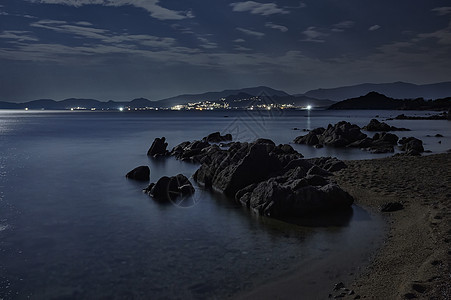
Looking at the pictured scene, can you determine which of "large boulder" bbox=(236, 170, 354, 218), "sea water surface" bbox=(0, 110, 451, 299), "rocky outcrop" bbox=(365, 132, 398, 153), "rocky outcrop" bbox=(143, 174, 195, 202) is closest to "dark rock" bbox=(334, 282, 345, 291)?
"sea water surface" bbox=(0, 110, 451, 299)

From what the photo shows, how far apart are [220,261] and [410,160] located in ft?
72.6

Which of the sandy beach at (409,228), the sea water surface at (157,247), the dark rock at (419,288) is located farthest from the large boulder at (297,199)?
the dark rock at (419,288)

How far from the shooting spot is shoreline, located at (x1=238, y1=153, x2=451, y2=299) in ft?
29.7

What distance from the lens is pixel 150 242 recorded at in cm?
1429

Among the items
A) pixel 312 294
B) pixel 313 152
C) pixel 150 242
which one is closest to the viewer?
pixel 312 294

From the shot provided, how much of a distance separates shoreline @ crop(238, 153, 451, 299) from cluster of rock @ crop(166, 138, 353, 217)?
1.93 meters

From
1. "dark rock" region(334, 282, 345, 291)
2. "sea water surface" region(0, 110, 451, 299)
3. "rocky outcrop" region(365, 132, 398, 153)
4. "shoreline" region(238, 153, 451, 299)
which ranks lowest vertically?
"sea water surface" region(0, 110, 451, 299)

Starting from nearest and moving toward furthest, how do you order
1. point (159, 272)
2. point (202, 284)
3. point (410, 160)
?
1. point (202, 284)
2. point (159, 272)
3. point (410, 160)

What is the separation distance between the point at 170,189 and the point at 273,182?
6.86 metres

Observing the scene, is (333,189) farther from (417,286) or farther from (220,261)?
(417,286)

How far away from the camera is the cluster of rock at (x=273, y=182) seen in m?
16.5

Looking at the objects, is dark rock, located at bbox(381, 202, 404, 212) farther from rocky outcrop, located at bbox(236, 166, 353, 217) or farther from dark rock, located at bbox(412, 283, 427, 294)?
dark rock, located at bbox(412, 283, 427, 294)

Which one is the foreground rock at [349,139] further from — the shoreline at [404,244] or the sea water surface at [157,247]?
the sea water surface at [157,247]

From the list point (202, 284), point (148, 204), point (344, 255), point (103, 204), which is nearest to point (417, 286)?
point (344, 255)
